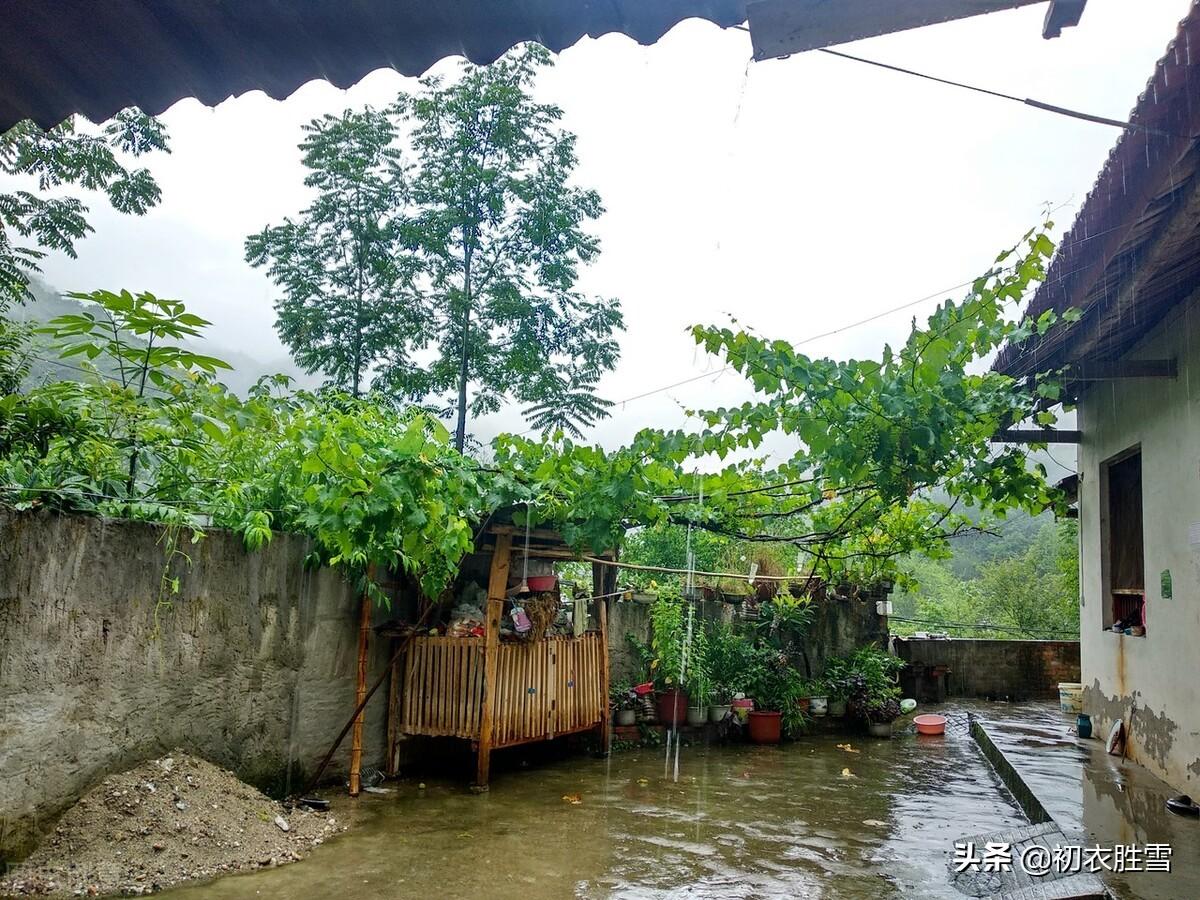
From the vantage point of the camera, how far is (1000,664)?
12.1 m

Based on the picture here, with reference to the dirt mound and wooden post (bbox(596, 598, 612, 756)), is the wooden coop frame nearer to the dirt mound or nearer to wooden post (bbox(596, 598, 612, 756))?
wooden post (bbox(596, 598, 612, 756))

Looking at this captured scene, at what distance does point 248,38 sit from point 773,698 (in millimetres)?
9096

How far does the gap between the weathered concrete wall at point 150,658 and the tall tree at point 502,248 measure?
949 centimetres

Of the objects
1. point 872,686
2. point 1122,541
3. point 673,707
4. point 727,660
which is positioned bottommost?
point 673,707

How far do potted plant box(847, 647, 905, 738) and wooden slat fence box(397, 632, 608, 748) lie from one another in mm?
4415

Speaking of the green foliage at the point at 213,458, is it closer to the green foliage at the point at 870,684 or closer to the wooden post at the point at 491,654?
the wooden post at the point at 491,654

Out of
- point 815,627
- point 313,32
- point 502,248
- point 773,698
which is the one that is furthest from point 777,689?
point 502,248

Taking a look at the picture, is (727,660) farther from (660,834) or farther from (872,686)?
(660,834)

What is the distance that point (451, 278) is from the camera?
1586 cm

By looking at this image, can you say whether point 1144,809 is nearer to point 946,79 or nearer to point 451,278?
Result: point 946,79

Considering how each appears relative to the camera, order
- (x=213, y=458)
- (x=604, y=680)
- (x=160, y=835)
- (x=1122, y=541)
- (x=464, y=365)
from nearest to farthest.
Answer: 1. (x=160, y=835)
2. (x=213, y=458)
3. (x=1122, y=541)
4. (x=604, y=680)
5. (x=464, y=365)

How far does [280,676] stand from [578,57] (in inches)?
196

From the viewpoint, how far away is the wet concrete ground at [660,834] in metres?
4.38

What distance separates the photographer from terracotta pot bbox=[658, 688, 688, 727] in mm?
9125
